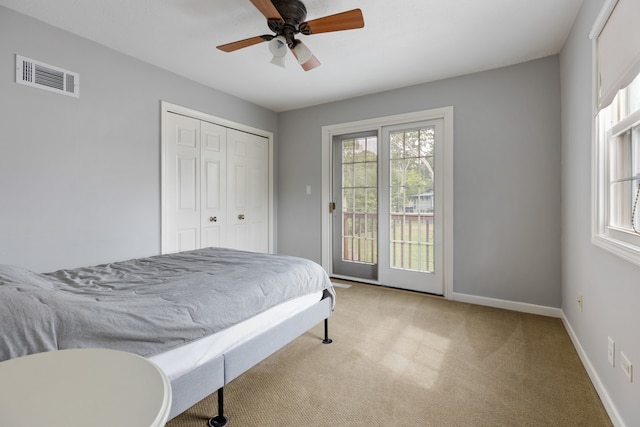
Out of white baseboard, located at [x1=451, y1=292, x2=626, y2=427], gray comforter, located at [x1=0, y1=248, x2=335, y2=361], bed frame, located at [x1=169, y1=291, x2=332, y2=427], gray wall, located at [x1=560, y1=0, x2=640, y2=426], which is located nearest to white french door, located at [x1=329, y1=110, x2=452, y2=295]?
white baseboard, located at [x1=451, y1=292, x2=626, y2=427]

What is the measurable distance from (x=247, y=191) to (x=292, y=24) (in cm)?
243

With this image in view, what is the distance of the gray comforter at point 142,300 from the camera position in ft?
3.41

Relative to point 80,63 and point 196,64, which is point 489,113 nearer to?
point 196,64

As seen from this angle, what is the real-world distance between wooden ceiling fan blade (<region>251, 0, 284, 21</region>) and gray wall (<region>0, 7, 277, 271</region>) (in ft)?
5.73

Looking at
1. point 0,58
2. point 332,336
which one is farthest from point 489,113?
point 0,58

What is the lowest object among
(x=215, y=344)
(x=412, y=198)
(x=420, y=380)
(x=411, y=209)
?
(x=420, y=380)

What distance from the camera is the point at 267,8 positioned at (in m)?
1.82

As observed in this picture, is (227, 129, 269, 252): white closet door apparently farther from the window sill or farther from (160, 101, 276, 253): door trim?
the window sill

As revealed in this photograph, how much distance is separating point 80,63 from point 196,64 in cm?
94

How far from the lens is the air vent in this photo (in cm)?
223

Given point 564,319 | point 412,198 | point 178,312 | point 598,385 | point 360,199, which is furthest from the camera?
point 360,199

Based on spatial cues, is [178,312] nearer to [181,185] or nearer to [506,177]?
[181,185]

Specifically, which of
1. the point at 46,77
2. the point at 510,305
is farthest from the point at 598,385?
the point at 46,77

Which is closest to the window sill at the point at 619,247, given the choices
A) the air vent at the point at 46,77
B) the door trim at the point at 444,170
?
the door trim at the point at 444,170
